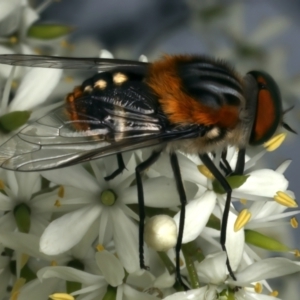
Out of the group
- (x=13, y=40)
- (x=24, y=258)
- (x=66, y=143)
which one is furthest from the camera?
(x=13, y=40)

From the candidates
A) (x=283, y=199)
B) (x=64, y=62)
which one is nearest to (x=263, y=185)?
(x=283, y=199)

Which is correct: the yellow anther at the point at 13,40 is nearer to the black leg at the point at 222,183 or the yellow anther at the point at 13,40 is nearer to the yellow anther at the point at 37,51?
the yellow anther at the point at 37,51

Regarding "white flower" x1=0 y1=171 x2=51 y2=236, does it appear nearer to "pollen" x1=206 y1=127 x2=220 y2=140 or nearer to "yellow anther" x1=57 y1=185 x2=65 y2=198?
"yellow anther" x1=57 y1=185 x2=65 y2=198

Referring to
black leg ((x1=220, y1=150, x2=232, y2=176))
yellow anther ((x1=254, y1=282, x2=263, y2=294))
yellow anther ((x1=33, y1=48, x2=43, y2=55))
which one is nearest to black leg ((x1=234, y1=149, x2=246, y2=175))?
black leg ((x1=220, y1=150, x2=232, y2=176))

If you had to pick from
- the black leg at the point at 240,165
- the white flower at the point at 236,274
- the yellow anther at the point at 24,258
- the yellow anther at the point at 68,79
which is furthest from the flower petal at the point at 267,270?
the yellow anther at the point at 68,79

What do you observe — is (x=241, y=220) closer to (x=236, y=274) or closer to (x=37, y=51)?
(x=236, y=274)
